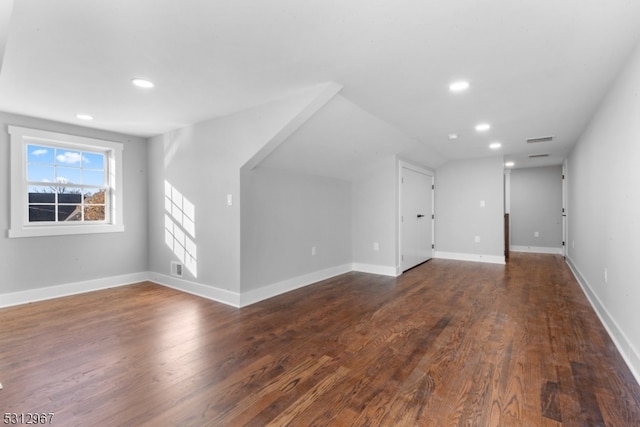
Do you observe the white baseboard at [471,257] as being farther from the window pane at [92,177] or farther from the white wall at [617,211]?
the window pane at [92,177]

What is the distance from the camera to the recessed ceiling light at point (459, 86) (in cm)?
263

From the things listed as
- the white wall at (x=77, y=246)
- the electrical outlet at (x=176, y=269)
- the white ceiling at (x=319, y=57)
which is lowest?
the electrical outlet at (x=176, y=269)

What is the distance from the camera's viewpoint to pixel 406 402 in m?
1.69

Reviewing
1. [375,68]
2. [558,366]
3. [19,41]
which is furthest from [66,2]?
[558,366]

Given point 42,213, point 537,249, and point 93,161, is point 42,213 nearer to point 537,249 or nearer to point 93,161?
point 93,161

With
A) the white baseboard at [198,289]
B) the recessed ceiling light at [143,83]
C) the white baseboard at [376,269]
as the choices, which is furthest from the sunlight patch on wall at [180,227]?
the white baseboard at [376,269]

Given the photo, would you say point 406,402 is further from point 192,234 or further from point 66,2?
point 192,234

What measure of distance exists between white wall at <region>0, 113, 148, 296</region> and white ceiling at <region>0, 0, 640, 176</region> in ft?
1.99

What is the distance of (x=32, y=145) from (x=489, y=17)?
486 centimetres

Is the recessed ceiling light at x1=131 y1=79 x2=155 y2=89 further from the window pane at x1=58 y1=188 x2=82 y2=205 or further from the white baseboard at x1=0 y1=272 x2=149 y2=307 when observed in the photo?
the white baseboard at x1=0 y1=272 x2=149 y2=307

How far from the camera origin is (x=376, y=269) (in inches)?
201

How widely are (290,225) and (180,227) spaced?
1493mm

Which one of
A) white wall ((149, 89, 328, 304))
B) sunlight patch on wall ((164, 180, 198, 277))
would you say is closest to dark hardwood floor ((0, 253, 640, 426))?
white wall ((149, 89, 328, 304))

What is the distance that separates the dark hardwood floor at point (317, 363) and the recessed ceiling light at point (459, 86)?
2187 millimetres
